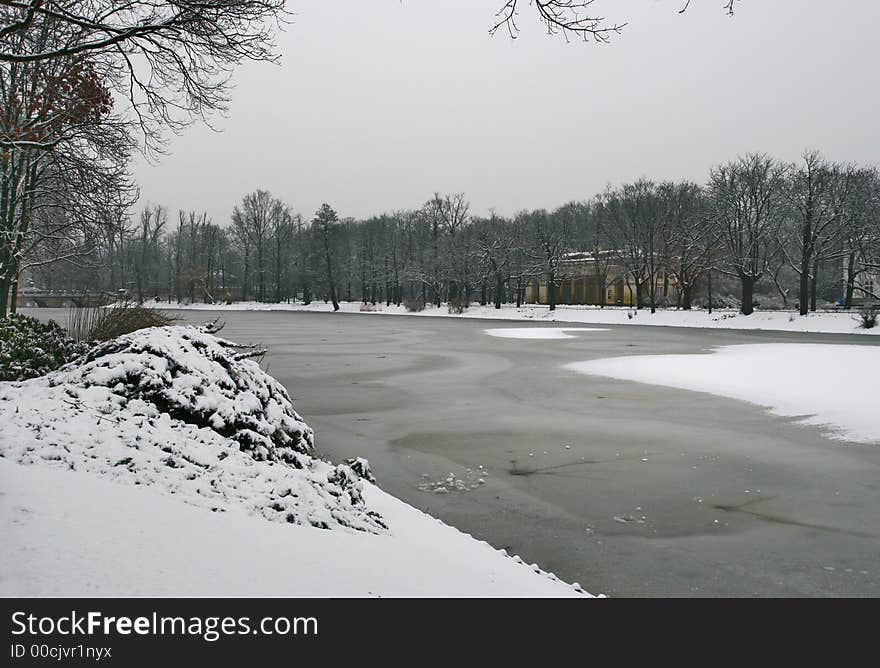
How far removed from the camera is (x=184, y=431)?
549cm

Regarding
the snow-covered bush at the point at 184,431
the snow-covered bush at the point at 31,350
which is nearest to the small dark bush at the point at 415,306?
the snow-covered bush at the point at 31,350

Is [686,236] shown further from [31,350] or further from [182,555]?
[182,555]

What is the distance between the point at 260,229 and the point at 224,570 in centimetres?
10700

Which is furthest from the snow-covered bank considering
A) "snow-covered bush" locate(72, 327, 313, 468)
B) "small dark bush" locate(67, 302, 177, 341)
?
"small dark bush" locate(67, 302, 177, 341)

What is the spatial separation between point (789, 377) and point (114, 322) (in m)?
17.2

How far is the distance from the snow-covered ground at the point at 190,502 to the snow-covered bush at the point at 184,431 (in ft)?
0.05

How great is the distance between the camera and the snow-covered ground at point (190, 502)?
3.20 meters

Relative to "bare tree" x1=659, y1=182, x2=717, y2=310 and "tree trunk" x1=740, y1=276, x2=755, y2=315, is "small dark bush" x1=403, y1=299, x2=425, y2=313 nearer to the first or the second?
"bare tree" x1=659, y1=182, x2=717, y2=310

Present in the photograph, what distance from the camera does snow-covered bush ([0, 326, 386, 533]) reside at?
4578mm

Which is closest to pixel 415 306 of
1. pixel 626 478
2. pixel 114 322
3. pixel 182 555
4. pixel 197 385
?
pixel 114 322

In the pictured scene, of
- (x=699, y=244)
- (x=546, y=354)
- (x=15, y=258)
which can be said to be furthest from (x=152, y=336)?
(x=699, y=244)

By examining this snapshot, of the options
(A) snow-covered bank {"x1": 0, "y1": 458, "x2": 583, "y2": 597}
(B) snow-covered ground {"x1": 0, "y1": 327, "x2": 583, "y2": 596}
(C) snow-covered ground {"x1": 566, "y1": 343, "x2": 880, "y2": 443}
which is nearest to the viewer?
(A) snow-covered bank {"x1": 0, "y1": 458, "x2": 583, "y2": 597}

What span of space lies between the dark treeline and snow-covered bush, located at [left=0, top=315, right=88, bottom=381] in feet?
25.5
